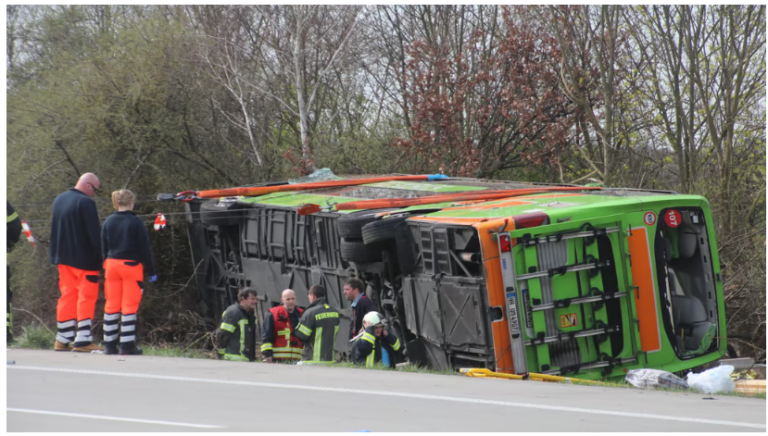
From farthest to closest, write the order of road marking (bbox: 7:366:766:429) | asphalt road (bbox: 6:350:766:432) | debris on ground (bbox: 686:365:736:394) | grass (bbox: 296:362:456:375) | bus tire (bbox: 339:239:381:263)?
bus tire (bbox: 339:239:381:263) → grass (bbox: 296:362:456:375) → debris on ground (bbox: 686:365:736:394) → road marking (bbox: 7:366:766:429) → asphalt road (bbox: 6:350:766:432)

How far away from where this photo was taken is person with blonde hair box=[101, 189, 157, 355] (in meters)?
8.48

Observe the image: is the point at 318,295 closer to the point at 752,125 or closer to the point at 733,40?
the point at 733,40

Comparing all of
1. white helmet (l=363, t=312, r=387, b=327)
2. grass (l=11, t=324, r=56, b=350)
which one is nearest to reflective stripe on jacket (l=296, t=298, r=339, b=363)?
white helmet (l=363, t=312, r=387, b=327)

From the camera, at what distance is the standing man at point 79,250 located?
8.64 metres

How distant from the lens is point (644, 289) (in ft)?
29.5

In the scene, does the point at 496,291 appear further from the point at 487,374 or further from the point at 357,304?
the point at 357,304

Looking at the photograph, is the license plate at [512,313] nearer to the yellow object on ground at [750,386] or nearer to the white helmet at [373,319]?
the white helmet at [373,319]

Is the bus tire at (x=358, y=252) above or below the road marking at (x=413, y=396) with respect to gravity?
above

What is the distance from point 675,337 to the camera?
9188 millimetres

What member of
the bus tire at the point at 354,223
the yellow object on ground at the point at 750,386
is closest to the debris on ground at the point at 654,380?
the yellow object on ground at the point at 750,386

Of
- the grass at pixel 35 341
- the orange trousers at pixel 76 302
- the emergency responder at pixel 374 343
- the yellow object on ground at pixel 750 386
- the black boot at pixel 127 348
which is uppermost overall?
the orange trousers at pixel 76 302

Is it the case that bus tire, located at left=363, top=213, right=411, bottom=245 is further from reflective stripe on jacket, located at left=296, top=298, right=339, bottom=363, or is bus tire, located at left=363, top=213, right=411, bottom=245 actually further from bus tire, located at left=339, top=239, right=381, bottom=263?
reflective stripe on jacket, located at left=296, top=298, right=339, bottom=363

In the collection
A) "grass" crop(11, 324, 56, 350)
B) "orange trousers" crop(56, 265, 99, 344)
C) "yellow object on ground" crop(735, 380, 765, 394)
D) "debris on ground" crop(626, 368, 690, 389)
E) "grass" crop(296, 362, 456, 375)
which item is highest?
"orange trousers" crop(56, 265, 99, 344)

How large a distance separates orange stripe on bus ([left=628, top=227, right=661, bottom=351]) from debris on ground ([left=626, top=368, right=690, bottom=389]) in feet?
2.09
